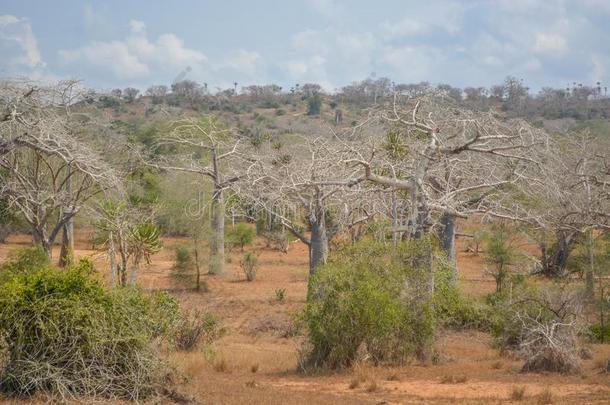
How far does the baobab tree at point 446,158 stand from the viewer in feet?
50.0

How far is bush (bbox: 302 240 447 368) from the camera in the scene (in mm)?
13047

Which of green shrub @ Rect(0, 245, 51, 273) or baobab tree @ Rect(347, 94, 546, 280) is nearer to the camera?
baobab tree @ Rect(347, 94, 546, 280)

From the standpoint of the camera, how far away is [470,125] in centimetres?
1678

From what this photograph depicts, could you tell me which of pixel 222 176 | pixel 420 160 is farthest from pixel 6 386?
pixel 222 176

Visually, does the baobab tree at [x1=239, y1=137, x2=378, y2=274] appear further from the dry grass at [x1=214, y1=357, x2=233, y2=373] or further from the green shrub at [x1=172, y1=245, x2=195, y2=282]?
the dry grass at [x1=214, y1=357, x2=233, y2=373]

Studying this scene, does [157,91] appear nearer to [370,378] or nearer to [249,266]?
[249,266]

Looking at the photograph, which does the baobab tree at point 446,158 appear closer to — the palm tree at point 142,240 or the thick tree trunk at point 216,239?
the palm tree at point 142,240

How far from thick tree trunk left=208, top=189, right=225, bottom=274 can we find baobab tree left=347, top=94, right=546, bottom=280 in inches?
421

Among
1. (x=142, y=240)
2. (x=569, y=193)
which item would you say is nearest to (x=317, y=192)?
(x=142, y=240)

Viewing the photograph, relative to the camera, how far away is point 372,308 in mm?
12977

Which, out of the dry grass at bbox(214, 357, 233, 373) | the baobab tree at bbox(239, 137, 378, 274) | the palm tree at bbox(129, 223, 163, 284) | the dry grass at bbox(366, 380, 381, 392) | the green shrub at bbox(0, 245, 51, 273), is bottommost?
the dry grass at bbox(214, 357, 233, 373)

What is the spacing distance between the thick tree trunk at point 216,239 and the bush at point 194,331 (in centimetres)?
1224

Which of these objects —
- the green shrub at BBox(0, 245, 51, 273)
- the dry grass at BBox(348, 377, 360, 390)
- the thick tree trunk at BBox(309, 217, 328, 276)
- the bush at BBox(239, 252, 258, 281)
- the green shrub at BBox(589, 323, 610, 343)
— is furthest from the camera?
the bush at BBox(239, 252, 258, 281)

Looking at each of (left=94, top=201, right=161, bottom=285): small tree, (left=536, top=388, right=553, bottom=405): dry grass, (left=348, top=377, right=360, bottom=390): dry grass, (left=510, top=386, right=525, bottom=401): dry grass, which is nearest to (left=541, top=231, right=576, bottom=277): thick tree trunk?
(left=94, top=201, right=161, bottom=285): small tree
